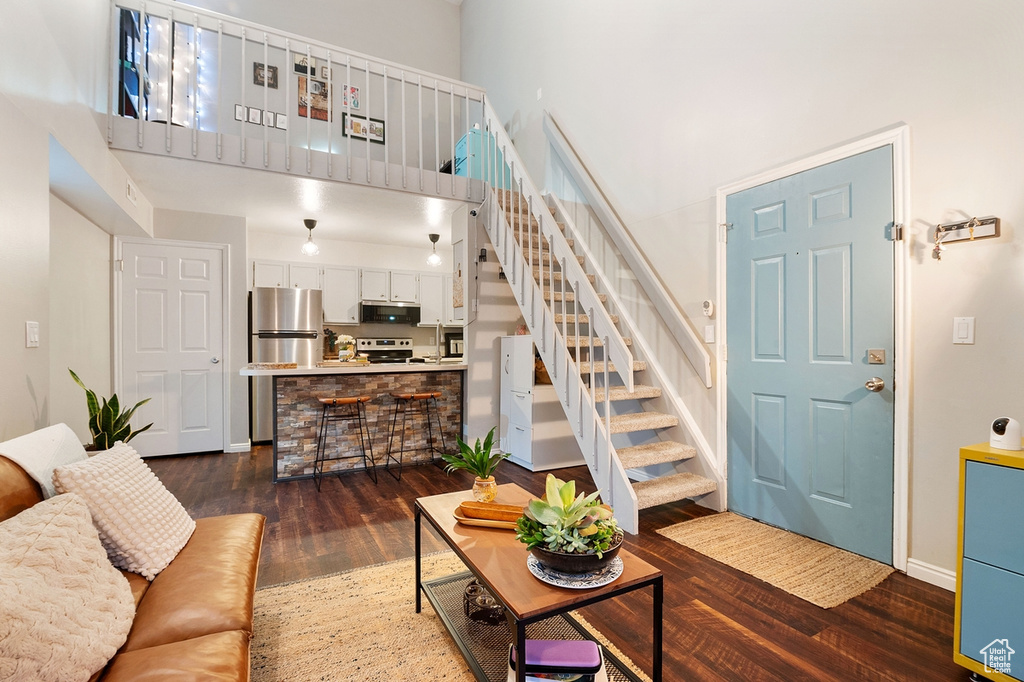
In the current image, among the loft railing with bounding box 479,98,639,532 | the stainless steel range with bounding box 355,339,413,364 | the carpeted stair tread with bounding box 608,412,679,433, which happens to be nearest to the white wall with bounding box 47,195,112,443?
the stainless steel range with bounding box 355,339,413,364

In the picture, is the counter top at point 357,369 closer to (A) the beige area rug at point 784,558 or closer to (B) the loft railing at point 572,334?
(B) the loft railing at point 572,334

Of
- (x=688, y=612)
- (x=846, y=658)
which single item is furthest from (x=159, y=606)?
(x=846, y=658)

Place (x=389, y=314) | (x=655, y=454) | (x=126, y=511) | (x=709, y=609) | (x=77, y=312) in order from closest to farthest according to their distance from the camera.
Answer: (x=126, y=511) → (x=709, y=609) → (x=655, y=454) → (x=77, y=312) → (x=389, y=314)

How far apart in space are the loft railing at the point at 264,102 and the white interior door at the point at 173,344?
135 cm

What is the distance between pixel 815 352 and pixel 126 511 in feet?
10.7

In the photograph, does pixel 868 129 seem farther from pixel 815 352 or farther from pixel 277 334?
pixel 277 334

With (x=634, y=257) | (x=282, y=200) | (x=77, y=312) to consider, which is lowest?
(x=77, y=312)

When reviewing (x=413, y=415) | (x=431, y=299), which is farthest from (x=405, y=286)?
(x=413, y=415)

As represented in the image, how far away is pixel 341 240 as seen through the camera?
6469 millimetres

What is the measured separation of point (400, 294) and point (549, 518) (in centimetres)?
574

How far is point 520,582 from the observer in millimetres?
1328

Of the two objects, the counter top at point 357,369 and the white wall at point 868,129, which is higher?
the white wall at point 868,129

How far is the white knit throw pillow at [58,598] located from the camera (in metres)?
0.93

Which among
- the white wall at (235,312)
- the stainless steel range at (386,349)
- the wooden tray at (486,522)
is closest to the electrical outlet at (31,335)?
the wooden tray at (486,522)
